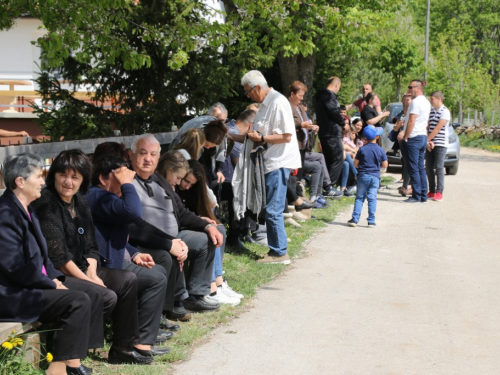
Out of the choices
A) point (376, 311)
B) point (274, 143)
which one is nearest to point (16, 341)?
point (376, 311)

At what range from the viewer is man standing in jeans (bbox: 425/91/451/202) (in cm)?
1490

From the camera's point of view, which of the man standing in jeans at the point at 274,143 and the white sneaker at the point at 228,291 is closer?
the white sneaker at the point at 228,291

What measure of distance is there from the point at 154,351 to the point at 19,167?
1.70 m

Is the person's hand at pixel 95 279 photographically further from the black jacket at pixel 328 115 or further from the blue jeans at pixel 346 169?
the blue jeans at pixel 346 169

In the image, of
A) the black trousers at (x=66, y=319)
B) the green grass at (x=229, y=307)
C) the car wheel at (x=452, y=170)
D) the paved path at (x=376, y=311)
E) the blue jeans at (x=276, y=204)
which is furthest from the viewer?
the car wheel at (x=452, y=170)

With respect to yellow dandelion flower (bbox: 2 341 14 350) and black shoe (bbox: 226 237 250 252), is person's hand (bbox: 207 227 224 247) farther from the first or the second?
yellow dandelion flower (bbox: 2 341 14 350)

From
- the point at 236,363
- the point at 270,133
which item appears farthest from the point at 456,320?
the point at 270,133

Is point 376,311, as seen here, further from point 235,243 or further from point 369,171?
point 369,171

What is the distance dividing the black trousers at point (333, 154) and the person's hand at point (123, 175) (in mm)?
8594

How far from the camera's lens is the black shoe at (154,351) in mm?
5617

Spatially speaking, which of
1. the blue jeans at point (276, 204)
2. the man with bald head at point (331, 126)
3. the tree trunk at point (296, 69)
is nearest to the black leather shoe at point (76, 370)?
the blue jeans at point (276, 204)

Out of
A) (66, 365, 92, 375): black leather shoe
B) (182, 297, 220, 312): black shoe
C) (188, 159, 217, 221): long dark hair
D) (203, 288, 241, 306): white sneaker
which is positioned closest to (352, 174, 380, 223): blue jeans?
(188, 159, 217, 221): long dark hair

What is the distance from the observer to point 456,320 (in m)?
6.98

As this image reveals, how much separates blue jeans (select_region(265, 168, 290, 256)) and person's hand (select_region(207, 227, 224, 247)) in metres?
1.82
